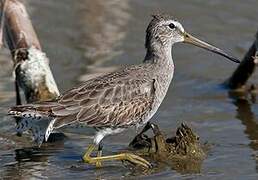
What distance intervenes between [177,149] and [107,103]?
2.78 ft

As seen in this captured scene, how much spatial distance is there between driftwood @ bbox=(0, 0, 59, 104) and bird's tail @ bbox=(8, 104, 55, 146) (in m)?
1.29

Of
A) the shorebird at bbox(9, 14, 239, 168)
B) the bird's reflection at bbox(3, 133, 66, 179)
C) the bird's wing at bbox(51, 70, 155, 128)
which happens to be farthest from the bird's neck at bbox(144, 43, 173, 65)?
the bird's reflection at bbox(3, 133, 66, 179)

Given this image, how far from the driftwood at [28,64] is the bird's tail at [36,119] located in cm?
129

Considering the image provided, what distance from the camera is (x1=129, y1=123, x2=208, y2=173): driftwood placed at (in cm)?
945

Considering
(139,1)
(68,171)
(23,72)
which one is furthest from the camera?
(139,1)

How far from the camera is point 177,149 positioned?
9547 mm

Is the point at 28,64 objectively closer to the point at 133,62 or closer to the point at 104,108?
the point at 104,108

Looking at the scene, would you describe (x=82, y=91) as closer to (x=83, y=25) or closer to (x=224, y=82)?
(x=224, y=82)

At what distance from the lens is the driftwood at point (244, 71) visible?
10.9 metres

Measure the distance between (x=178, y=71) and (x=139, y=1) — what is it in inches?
111

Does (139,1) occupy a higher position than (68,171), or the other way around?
(139,1)

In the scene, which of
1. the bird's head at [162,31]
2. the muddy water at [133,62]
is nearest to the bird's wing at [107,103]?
the muddy water at [133,62]

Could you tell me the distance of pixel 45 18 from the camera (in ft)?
47.5

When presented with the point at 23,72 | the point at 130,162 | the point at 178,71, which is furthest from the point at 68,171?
the point at 178,71
